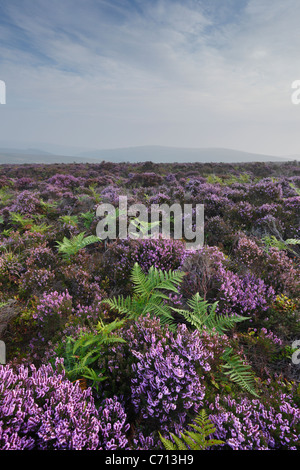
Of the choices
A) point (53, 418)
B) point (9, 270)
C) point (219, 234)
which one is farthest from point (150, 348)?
point (219, 234)

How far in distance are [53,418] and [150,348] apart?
2.81 feet

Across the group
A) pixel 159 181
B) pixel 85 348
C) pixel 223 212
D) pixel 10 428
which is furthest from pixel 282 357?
pixel 159 181

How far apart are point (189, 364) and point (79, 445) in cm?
95

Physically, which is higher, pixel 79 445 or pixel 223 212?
pixel 223 212

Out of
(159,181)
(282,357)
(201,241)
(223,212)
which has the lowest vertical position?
(282,357)

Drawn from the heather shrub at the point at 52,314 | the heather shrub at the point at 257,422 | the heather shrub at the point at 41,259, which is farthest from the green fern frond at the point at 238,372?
the heather shrub at the point at 41,259

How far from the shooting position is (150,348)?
6.95 feet

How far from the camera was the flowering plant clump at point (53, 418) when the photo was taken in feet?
5.16

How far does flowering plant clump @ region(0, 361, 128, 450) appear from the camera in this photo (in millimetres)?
1571

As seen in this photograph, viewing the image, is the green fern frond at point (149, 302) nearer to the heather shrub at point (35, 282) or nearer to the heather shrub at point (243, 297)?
the heather shrub at point (243, 297)

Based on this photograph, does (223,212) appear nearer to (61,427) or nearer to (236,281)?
(236,281)

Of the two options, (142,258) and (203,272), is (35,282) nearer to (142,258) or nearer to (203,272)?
(142,258)

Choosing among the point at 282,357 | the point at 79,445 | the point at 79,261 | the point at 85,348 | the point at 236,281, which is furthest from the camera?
the point at 79,261
